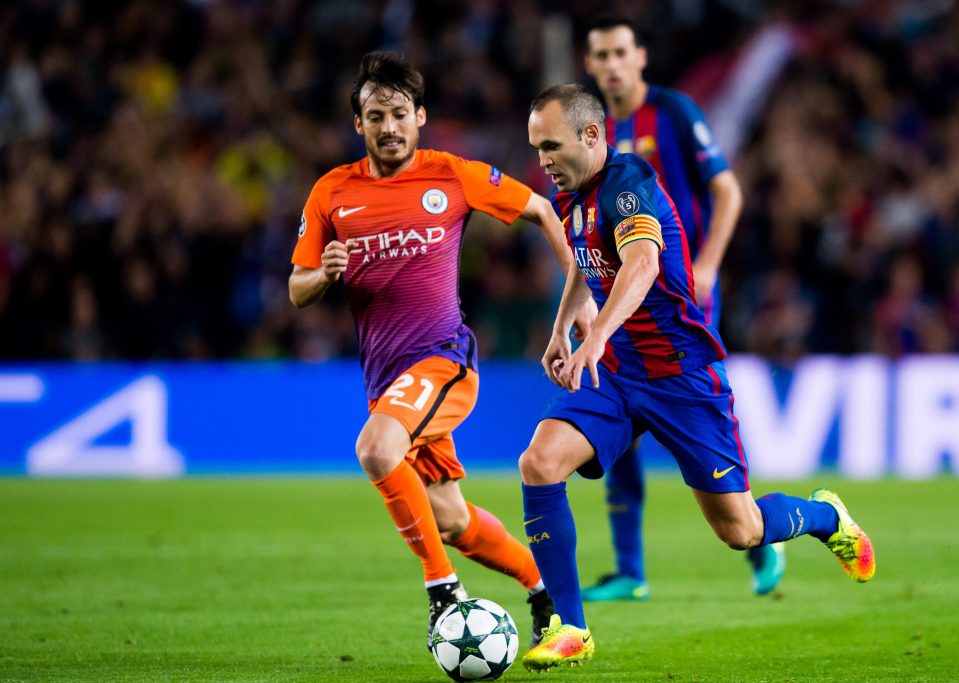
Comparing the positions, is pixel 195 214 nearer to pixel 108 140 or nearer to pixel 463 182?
pixel 108 140

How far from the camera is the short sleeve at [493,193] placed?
6.25m

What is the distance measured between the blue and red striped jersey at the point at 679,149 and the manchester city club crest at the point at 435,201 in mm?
1455

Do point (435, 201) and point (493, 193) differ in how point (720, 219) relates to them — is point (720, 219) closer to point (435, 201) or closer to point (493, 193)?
point (493, 193)

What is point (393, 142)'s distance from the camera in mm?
6098

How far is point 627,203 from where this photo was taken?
17.7ft

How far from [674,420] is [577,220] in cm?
83

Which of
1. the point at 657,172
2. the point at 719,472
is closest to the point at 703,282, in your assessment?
the point at 657,172

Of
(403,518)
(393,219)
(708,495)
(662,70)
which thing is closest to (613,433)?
(708,495)

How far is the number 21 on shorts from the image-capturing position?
578 cm

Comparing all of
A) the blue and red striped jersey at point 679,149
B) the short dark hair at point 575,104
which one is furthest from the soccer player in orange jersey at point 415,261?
the blue and red striped jersey at point 679,149

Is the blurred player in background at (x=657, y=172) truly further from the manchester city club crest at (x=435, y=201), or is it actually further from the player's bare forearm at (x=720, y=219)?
the manchester city club crest at (x=435, y=201)

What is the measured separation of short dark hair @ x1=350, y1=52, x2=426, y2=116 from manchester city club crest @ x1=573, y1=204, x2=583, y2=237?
91 centimetres

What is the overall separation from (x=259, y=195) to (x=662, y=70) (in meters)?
5.20

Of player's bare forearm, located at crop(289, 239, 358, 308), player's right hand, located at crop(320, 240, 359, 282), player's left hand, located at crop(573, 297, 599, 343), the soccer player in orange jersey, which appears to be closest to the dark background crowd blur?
the soccer player in orange jersey
